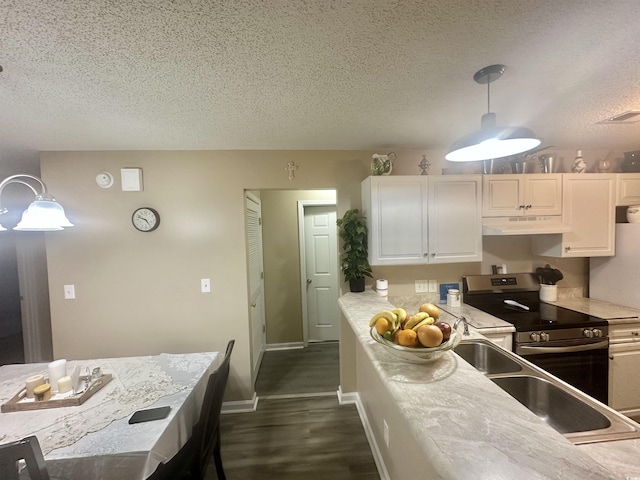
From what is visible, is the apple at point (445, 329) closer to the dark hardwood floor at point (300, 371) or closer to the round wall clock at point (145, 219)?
the dark hardwood floor at point (300, 371)

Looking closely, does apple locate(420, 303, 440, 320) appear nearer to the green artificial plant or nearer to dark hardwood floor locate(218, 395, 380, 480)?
the green artificial plant

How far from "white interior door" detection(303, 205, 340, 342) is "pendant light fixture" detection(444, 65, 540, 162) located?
2.49 metres

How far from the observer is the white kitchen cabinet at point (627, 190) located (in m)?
2.24

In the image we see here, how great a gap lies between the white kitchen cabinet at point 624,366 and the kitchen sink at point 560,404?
47.7 inches

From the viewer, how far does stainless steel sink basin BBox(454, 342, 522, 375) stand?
154 centimetres

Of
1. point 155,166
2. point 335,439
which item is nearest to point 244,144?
point 155,166

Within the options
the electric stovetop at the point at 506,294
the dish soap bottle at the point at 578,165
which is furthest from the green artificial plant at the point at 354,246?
the dish soap bottle at the point at 578,165

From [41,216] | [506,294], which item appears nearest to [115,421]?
[41,216]

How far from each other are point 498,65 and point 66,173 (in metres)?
3.29

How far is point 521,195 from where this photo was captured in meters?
2.23

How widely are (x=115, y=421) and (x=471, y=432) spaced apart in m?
1.56

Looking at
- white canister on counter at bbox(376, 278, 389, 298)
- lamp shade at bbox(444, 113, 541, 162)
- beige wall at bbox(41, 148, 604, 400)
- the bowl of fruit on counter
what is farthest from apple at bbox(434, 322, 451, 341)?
beige wall at bbox(41, 148, 604, 400)

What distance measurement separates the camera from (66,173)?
2270 mm

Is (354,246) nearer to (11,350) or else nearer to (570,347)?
(570,347)
